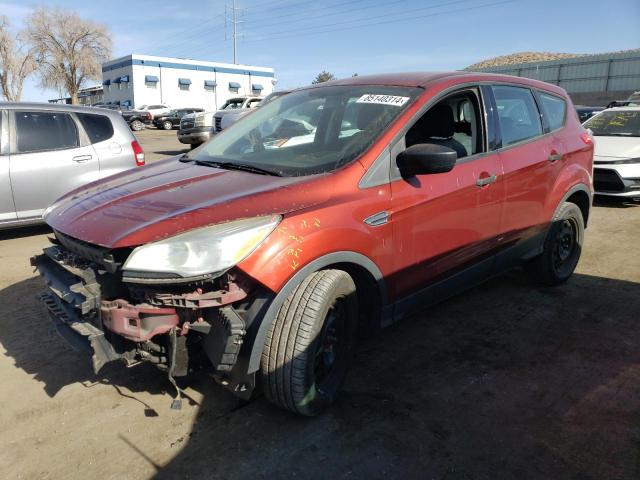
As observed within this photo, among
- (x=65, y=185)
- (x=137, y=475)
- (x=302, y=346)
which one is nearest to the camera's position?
(x=137, y=475)

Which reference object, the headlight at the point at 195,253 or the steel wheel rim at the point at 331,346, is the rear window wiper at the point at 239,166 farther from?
the steel wheel rim at the point at 331,346

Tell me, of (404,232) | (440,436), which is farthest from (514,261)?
(440,436)

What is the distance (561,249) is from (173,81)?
53852 mm

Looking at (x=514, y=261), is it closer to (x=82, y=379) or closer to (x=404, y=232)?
(x=404, y=232)

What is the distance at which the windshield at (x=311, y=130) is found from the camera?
297 cm

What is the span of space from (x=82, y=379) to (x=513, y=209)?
317 cm

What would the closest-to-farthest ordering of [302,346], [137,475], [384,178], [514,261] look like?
[137,475] < [302,346] < [384,178] < [514,261]

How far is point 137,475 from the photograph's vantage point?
2316 mm

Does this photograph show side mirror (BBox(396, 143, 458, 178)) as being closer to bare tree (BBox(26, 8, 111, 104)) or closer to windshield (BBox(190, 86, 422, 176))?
windshield (BBox(190, 86, 422, 176))

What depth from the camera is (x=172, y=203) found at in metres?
2.56

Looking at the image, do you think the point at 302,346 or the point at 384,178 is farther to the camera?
the point at 384,178

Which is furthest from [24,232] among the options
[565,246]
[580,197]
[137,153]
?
[580,197]

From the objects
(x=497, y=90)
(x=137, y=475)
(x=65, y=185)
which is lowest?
(x=137, y=475)

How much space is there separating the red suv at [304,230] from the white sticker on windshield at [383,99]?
0.01 metres
